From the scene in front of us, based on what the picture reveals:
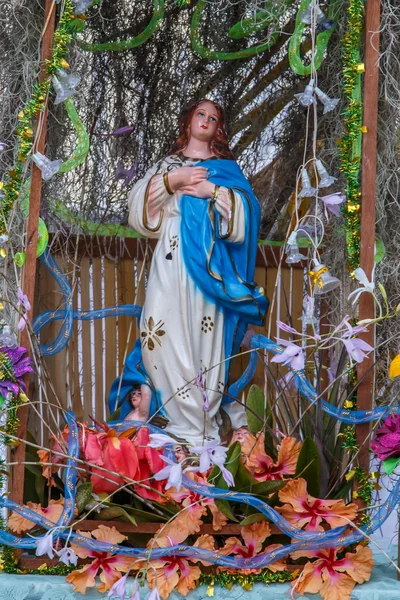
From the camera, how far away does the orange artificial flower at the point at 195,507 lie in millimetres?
2367

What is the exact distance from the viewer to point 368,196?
245cm

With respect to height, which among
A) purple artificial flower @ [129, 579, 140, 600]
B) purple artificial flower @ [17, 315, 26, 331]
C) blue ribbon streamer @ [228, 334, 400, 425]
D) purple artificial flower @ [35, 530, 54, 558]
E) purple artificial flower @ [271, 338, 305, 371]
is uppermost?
purple artificial flower @ [17, 315, 26, 331]

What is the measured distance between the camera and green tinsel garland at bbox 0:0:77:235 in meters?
2.50

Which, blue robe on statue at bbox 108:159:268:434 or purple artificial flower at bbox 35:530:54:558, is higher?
blue robe on statue at bbox 108:159:268:434

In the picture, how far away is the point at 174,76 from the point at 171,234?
657mm

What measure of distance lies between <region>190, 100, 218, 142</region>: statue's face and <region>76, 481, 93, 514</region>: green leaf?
1.02 metres

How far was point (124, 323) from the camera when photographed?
3361 millimetres

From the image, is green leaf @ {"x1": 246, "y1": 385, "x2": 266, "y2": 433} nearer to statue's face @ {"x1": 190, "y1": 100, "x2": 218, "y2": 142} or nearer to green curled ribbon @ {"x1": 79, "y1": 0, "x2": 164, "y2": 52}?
statue's face @ {"x1": 190, "y1": 100, "x2": 218, "y2": 142}

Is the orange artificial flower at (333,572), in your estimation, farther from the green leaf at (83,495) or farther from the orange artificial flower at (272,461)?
the green leaf at (83,495)

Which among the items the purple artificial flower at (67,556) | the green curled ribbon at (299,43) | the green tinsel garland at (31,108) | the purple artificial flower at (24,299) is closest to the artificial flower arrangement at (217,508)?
the purple artificial flower at (67,556)

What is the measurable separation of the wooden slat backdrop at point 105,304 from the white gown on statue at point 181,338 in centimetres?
35

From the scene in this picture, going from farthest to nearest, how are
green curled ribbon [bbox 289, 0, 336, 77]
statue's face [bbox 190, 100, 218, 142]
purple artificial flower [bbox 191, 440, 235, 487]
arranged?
statue's face [bbox 190, 100, 218, 142], green curled ribbon [bbox 289, 0, 336, 77], purple artificial flower [bbox 191, 440, 235, 487]

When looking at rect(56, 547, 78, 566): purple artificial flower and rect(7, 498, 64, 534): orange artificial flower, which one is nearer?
rect(56, 547, 78, 566): purple artificial flower

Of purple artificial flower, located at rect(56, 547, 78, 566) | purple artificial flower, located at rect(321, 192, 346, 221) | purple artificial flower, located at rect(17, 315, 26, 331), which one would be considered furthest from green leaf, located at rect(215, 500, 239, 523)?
purple artificial flower, located at rect(321, 192, 346, 221)
